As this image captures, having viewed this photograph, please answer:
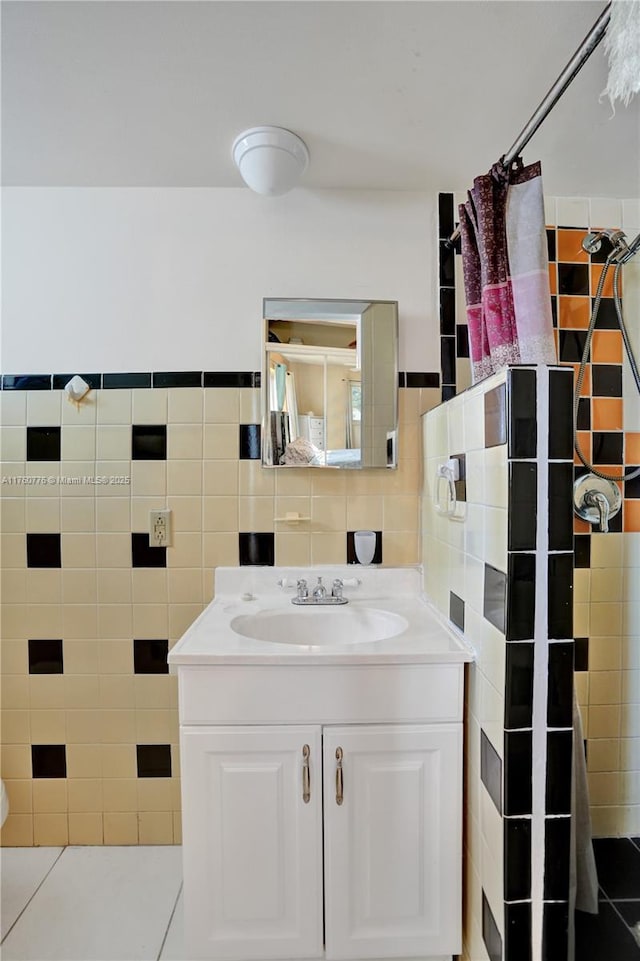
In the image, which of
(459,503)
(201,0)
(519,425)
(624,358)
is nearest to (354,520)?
(459,503)

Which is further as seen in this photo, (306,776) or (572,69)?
(306,776)

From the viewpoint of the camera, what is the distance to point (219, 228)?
1.50 m

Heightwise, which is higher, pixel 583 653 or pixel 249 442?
pixel 249 442

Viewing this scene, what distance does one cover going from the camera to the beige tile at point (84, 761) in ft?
4.92

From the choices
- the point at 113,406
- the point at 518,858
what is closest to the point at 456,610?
the point at 518,858

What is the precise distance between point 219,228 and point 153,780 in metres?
1.89

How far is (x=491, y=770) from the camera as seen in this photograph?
3.06 ft

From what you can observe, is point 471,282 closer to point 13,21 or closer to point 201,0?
point 201,0

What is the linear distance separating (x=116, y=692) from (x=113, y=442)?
856 mm

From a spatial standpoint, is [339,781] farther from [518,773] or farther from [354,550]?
[354,550]

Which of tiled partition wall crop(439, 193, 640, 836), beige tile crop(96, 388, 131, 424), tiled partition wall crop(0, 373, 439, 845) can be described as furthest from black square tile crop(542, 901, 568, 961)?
beige tile crop(96, 388, 131, 424)

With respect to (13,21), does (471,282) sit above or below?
below

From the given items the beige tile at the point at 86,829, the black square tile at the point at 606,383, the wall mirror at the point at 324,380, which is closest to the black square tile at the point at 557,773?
the wall mirror at the point at 324,380

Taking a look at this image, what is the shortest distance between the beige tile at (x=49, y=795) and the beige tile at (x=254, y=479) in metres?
1.17
